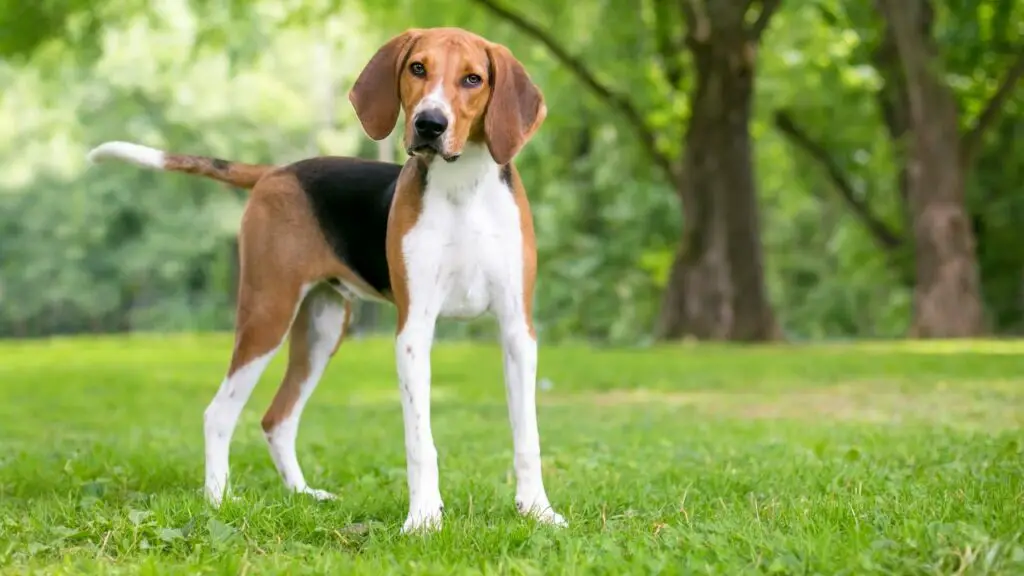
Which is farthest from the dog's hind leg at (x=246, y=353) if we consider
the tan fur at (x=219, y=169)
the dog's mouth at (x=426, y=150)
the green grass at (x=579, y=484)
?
the dog's mouth at (x=426, y=150)

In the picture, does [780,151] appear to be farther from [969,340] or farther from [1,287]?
[1,287]

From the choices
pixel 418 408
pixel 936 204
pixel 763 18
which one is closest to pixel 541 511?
pixel 418 408

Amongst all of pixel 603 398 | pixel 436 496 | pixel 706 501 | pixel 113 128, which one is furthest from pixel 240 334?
pixel 113 128

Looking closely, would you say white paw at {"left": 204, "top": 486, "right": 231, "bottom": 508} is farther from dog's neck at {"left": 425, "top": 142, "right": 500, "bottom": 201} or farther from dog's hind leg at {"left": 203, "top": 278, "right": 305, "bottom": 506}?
dog's neck at {"left": 425, "top": 142, "right": 500, "bottom": 201}

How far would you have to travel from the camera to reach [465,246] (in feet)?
16.2

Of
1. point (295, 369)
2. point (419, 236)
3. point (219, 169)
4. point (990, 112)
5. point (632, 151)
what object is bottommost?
point (295, 369)

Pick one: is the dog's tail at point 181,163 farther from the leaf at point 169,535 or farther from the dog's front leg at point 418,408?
the leaf at point 169,535

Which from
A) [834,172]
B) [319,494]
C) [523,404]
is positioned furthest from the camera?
[834,172]

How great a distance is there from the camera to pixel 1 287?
161 feet

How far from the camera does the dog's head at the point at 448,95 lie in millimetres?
4594

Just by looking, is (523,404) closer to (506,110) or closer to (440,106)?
(506,110)

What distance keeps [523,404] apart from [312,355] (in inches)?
57.5

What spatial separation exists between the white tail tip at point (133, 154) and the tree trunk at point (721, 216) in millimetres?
16634

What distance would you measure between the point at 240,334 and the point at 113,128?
37.0 metres
